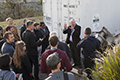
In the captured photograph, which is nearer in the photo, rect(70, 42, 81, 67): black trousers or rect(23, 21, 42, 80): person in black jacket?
rect(23, 21, 42, 80): person in black jacket

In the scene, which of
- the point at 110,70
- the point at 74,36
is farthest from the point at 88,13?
the point at 110,70

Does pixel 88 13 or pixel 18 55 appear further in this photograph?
pixel 88 13

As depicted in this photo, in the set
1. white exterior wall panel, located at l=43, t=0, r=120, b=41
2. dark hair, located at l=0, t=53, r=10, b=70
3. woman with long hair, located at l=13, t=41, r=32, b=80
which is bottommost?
woman with long hair, located at l=13, t=41, r=32, b=80

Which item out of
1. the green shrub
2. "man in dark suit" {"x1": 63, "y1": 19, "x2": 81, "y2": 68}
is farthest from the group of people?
the green shrub

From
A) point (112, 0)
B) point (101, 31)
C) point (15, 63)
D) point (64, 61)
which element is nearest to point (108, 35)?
point (101, 31)

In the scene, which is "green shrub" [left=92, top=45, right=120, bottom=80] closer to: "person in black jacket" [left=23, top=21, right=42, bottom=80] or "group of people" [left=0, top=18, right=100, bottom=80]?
"group of people" [left=0, top=18, right=100, bottom=80]

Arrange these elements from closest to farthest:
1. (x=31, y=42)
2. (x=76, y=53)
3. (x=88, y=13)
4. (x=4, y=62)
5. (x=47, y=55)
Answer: (x=4, y=62), (x=47, y=55), (x=31, y=42), (x=76, y=53), (x=88, y=13)

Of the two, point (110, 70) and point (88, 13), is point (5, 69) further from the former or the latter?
point (88, 13)

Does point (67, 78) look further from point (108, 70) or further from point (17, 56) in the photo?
point (17, 56)

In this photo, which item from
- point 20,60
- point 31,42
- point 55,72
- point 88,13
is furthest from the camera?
point 88,13

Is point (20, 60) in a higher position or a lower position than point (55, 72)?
lower

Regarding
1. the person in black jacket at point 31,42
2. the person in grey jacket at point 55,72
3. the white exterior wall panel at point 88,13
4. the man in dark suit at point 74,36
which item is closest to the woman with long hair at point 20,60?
the person in black jacket at point 31,42

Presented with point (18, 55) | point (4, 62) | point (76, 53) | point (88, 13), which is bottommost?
point (76, 53)

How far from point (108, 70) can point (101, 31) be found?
166 inches
